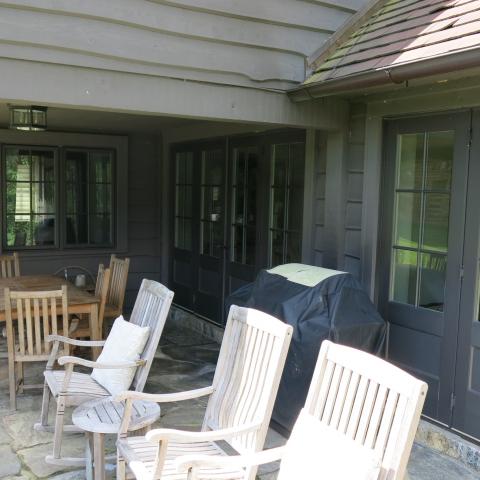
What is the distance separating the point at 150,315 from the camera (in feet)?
10.8

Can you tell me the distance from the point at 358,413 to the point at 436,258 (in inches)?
66.9

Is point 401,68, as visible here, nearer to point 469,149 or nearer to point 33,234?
point 469,149

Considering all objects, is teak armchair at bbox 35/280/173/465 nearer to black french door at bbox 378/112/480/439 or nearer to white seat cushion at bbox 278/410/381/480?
white seat cushion at bbox 278/410/381/480

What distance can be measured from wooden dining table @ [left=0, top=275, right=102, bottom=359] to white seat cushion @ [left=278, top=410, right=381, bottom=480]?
239 centimetres

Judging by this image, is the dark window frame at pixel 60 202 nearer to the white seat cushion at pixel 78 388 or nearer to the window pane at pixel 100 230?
the window pane at pixel 100 230

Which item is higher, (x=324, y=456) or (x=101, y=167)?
(x=101, y=167)

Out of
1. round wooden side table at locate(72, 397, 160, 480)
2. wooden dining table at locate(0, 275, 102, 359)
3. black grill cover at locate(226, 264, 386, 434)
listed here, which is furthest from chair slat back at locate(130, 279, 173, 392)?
wooden dining table at locate(0, 275, 102, 359)

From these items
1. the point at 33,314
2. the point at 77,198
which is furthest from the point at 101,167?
the point at 33,314

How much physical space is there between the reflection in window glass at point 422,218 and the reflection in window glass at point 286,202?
3.36 feet

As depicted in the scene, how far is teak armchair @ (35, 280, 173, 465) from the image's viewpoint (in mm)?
2924

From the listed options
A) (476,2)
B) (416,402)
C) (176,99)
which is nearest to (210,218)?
(176,99)

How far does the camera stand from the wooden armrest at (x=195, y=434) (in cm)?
204

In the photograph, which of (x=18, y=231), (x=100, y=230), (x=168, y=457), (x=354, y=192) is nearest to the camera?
(x=168, y=457)

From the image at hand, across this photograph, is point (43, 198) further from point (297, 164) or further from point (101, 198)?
point (297, 164)
